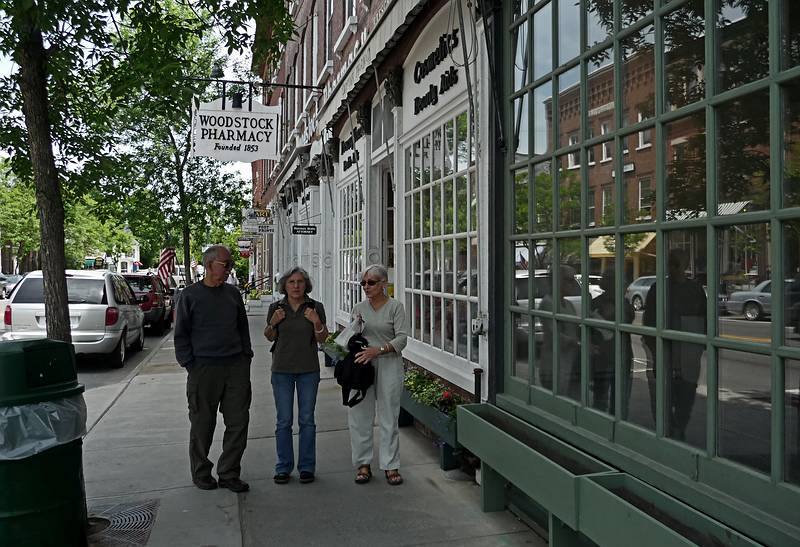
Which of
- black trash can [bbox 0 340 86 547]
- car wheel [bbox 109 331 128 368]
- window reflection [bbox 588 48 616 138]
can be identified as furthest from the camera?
car wheel [bbox 109 331 128 368]

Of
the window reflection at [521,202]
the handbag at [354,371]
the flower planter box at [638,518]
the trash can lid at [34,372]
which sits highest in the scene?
the window reflection at [521,202]

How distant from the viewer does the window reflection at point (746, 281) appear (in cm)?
280

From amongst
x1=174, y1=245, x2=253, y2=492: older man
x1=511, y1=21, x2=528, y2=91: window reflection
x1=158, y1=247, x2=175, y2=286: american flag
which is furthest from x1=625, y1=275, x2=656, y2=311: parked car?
x1=158, y1=247, x2=175, y2=286: american flag

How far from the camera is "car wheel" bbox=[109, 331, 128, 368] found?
491 inches

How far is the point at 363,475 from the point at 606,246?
2665 millimetres

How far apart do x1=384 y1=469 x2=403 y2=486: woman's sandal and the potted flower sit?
0.41 m

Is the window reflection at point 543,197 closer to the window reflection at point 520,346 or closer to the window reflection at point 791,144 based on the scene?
the window reflection at point 520,346

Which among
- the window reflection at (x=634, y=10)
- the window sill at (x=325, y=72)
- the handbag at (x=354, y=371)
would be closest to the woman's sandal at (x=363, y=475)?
the handbag at (x=354, y=371)

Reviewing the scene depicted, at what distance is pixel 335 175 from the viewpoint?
12.5 metres

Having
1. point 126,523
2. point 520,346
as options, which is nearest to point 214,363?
point 126,523

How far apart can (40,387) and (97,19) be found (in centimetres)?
305

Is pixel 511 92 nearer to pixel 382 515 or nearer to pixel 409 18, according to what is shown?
pixel 409 18

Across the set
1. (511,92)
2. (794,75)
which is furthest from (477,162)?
(794,75)

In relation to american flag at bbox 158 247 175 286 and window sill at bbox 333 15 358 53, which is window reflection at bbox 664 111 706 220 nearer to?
window sill at bbox 333 15 358 53
